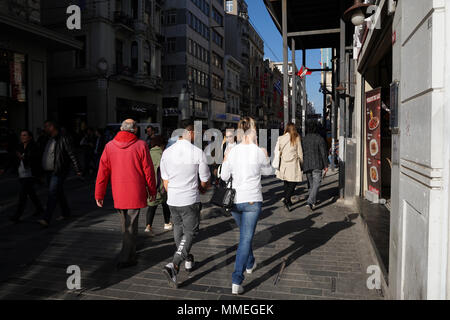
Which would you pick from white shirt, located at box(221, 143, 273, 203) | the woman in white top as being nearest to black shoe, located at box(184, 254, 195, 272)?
the woman in white top

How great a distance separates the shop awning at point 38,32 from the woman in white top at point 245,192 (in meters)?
15.3

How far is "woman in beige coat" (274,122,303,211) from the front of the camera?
25.4 ft

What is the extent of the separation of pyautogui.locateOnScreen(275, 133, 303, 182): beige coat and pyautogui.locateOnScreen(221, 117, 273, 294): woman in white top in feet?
13.0

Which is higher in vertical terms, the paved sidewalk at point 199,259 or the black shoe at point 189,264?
the black shoe at point 189,264

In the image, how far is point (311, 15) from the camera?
37.8ft

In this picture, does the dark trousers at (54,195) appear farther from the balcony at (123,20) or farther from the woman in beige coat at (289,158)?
the balcony at (123,20)

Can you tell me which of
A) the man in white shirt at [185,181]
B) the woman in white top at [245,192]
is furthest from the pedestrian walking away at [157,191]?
the woman in white top at [245,192]

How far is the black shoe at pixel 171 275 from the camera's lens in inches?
151

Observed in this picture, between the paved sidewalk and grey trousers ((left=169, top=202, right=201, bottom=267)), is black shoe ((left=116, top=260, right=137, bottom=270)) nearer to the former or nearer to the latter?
the paved sidewalk

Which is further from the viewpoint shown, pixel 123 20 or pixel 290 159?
pixel 123 20

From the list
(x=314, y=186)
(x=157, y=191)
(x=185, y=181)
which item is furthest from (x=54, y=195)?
(x=314, y=186)

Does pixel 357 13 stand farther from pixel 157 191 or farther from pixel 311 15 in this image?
pixel 311 15

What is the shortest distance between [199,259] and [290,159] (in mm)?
3719

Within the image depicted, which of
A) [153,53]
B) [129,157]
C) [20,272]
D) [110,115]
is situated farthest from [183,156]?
[153,53]
